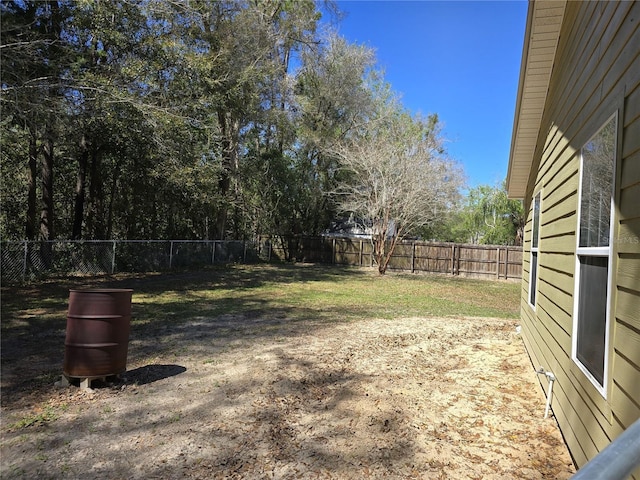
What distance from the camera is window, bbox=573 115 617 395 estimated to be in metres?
2.43

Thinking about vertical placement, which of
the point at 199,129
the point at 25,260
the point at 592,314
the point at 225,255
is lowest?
the point at 225,255

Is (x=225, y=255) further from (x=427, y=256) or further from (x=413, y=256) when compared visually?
(x=427, y=256)

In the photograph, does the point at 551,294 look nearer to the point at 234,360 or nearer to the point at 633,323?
the point at 633,323

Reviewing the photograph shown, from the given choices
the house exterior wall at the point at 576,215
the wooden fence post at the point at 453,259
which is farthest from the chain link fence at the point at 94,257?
the house exterior wall at the point at 576,215

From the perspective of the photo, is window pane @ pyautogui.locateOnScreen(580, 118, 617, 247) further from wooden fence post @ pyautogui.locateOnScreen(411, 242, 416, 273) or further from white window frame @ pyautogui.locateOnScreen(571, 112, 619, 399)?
wooden fence post @ pyautogui.locateOnScreen(411, 242, 416, 273)

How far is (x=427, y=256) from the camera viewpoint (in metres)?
21.2

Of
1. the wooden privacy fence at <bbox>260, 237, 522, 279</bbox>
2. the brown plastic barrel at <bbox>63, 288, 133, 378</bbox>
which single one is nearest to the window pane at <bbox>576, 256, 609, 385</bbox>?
the brown plastic barrel at <bbox>63, 288, 133, 378</bbox>

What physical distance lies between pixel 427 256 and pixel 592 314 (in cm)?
1886

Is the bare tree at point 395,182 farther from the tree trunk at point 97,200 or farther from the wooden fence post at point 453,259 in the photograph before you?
the tree trunk at point 97,200

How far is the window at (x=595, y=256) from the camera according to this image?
2.43m

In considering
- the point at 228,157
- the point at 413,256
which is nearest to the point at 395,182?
the point at 413,256

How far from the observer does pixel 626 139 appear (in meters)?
2.12

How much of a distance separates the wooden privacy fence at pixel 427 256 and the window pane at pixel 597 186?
1781 cm

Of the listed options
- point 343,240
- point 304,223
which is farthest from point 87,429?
point 304,223
